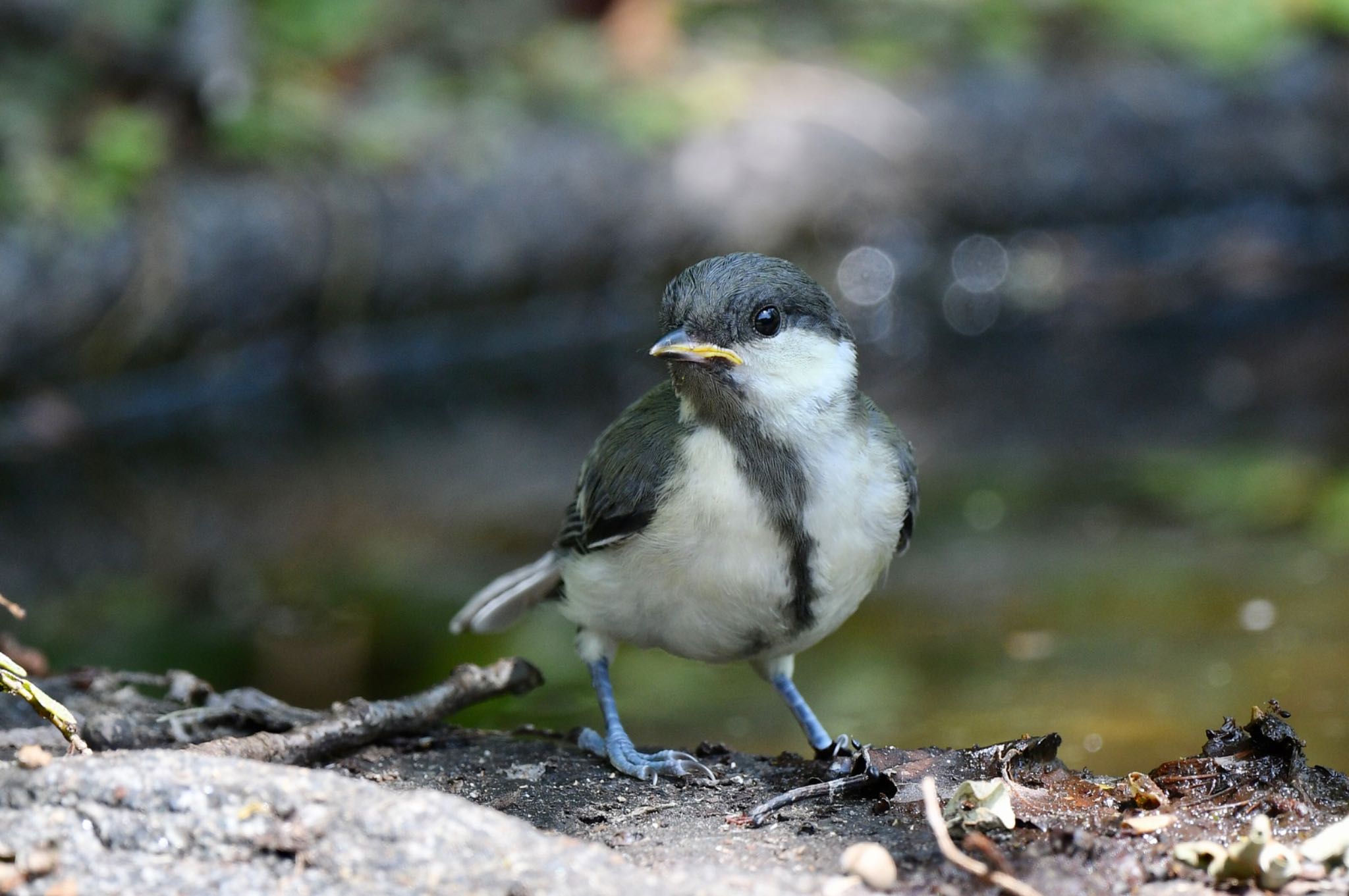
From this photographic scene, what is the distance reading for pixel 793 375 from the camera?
12.8 feet

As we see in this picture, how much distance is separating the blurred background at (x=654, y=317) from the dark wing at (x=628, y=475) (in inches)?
48.3


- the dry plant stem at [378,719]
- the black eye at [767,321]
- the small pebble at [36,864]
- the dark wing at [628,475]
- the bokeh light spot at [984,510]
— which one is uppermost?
the bokeh light spot at [984,510]

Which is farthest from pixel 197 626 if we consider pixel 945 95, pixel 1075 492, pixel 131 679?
pixel 945 95

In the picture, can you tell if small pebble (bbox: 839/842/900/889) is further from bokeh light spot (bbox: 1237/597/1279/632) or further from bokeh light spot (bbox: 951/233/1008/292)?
bokeh light spot (bbox: 951/233/1008/292)

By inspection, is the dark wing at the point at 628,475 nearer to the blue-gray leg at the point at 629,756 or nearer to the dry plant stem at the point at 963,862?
the blue-gray leg at the point at 629,756

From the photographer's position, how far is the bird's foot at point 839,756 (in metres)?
3.50

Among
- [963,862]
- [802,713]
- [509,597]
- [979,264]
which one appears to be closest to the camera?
[963,862]

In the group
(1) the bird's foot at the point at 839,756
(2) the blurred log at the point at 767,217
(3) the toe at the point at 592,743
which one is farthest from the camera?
(2) the blurred log at the point at 767,217

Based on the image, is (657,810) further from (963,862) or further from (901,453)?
(901,453)

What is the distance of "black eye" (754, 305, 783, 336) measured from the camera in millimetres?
3895

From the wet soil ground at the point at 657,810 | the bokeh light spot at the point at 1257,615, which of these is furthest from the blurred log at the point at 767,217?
the wet soil ground at the point at 657,810

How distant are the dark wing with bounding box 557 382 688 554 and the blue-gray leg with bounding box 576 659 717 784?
49 cm

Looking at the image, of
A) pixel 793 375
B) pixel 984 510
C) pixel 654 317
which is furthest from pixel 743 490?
pixel 654 317

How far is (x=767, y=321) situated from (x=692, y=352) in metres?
0.26
